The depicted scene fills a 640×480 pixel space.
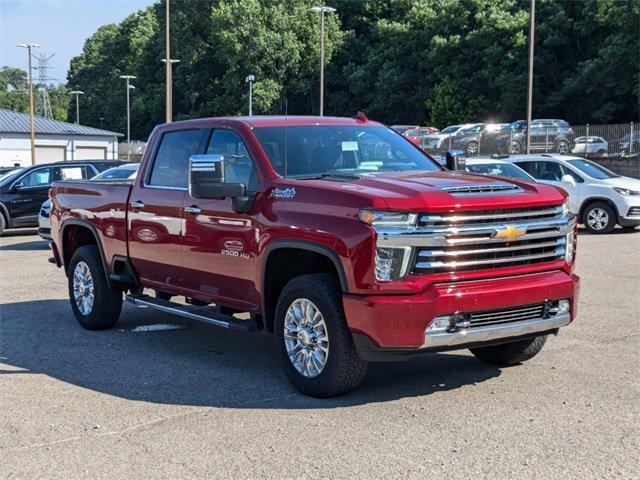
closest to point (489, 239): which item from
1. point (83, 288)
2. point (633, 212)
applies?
point (83, 288)

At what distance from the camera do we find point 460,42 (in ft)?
186

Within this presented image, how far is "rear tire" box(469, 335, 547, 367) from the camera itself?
6.74 m

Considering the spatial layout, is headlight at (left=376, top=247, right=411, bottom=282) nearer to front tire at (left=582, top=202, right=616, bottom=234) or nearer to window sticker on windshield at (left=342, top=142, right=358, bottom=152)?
window sticker on windshield at (left=342, top=142, right=358, bottom=152)

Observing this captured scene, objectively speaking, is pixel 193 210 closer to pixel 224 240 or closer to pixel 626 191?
pixel 224 240

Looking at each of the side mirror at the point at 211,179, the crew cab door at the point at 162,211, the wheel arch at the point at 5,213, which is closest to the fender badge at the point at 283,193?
the side mirror at the point at 211,179

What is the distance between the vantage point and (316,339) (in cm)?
593

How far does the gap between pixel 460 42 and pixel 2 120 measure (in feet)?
108

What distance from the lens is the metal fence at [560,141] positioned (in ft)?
111

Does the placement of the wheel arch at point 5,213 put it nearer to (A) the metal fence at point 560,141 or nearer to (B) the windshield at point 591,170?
(B) the windshield at point 591,170

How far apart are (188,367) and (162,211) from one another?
1.40 m

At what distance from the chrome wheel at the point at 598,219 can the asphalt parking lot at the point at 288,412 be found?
1080cm

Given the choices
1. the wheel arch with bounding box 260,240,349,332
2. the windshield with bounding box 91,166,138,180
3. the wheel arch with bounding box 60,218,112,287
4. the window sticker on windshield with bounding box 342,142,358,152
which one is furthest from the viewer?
the windshield with bounding box 91,166,138,180

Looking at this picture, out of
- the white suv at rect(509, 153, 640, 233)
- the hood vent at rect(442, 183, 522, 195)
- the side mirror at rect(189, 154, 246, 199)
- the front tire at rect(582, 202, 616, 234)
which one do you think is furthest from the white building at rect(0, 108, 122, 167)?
the hood vent at rect(442, 183, 522, 195)

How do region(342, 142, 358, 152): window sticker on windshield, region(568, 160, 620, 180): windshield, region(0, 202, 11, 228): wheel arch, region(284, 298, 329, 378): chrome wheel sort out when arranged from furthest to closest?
region(0, 202, 11, 228): wheel arch
region(568, 160, 620, 180): windshield
region(342, 142, 358, 152): window sticker on windshield
region(284, 298, 329, 378): chrome wheel
